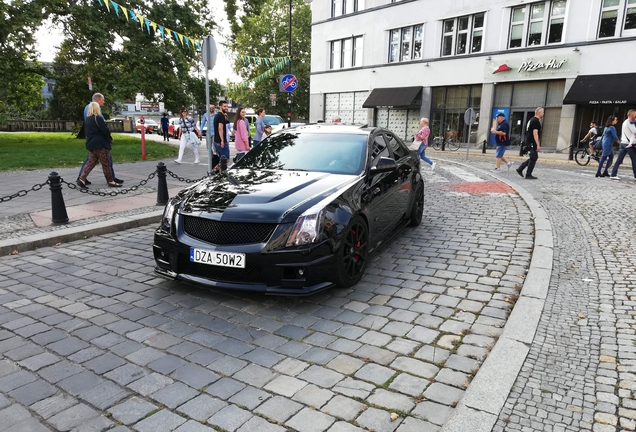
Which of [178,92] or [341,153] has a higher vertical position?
[178,92]

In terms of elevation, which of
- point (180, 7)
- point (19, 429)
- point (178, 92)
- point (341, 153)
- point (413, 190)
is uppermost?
point (180, 7)

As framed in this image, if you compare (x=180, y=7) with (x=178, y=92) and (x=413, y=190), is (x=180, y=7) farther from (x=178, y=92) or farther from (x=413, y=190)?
(x=413, y=190)

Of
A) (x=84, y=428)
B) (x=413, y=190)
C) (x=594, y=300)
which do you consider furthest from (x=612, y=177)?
(x=84, y=428)

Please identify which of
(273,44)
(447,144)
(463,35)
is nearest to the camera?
(447,144)

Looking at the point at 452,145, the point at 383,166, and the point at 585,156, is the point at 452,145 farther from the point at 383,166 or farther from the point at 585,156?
the point at 383,166

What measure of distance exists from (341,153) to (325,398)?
3.19 metres

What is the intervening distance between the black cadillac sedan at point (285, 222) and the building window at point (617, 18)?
22778 millimetres

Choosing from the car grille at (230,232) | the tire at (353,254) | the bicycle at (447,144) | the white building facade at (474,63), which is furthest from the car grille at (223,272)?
the bicycle at (447,144)

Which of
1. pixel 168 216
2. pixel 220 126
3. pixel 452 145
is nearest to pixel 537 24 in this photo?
pixel 452 145

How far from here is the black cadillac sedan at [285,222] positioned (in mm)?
3926

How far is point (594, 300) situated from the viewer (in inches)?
165

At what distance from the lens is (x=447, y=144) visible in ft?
90.1

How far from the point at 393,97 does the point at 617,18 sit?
43.3 ft

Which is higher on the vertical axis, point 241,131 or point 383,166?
point 241,131
